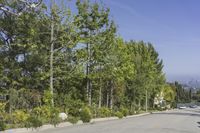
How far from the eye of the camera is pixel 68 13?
33438mm

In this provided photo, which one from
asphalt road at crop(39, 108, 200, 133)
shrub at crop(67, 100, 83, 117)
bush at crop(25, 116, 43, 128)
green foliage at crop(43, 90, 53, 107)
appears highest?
green foliage at crop(43, 90, 53, 107)

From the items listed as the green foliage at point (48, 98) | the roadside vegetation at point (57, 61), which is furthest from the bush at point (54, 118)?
the green foliage at point (48, 98)

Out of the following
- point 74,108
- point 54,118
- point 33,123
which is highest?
point 74,108

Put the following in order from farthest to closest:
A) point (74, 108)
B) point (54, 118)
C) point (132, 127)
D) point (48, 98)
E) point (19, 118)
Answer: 1. point (74, 108)
2. point (48, 98)
3. point (54, 118)
4. point (132, 127)
5. point (19, 118)

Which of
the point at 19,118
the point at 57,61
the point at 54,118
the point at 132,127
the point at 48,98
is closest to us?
the point at 19,118

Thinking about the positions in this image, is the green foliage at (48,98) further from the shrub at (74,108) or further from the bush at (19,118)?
the bush at (19,118)

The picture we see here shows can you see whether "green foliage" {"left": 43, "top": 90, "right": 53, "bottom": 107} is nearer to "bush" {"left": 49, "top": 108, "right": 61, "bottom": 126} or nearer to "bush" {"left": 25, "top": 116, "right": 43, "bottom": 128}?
"bush" {"left": 49, "top": 108, "right": 61, "bottom": 126}

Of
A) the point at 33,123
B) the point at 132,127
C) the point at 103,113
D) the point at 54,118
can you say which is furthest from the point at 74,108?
the point at 33,123

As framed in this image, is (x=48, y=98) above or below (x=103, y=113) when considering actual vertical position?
above

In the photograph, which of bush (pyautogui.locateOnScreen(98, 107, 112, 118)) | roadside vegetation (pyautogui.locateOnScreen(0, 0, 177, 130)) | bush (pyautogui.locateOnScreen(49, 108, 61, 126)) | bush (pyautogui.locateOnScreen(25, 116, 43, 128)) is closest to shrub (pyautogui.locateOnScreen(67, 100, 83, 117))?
roadside vegetation (pyautogui.locateOnScreen(0, 0, 177, 130))

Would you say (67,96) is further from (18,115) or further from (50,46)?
(18,115)

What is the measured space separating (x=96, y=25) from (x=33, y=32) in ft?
24.8

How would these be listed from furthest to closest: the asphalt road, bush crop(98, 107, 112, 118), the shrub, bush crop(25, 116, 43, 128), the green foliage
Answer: bush crop(98, 107, 112, 118)
the shrub
the green foliage
the asphalt road
bush crop(25, 116, 43, 128)

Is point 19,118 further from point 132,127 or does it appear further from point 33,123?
→ point 132,127
